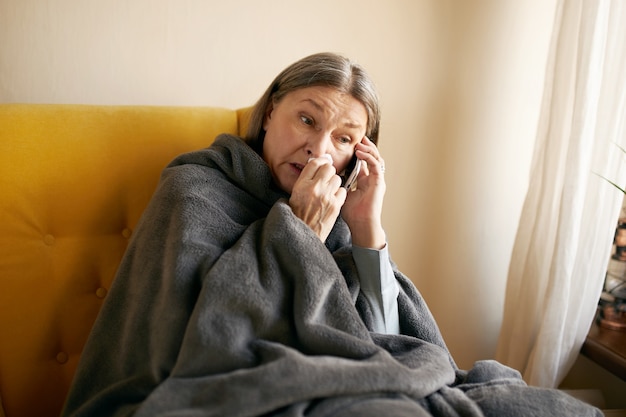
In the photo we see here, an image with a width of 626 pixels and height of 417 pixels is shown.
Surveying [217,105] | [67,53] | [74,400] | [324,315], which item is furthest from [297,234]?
[67,53]

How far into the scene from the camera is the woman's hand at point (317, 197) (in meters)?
1.14

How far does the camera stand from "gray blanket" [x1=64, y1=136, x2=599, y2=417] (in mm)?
859

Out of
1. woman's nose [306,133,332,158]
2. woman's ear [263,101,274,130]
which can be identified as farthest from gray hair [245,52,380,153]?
woman's nose [306,133,332,158]

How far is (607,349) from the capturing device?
1.44 meters

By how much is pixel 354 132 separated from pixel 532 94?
782 mm

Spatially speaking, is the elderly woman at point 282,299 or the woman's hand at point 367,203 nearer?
the elderly woman at point 282,299

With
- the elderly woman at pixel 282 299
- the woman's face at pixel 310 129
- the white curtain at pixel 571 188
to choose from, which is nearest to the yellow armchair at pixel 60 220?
the elderly woman at pixel 282 299

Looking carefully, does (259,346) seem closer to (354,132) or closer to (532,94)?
(354,132)

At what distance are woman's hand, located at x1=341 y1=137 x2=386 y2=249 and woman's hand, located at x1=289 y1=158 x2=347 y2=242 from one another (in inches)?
3.5

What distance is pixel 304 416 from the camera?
85cm

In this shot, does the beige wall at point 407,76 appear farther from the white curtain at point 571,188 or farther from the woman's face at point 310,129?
the woman's face at point 310,129

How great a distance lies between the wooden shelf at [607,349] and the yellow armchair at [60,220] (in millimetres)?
1165

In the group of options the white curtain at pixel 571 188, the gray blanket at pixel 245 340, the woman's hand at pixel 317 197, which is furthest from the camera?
the white curtain at pixel 571 188

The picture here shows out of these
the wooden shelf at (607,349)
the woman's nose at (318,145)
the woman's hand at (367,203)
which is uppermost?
the woman's nose at (318,145)
